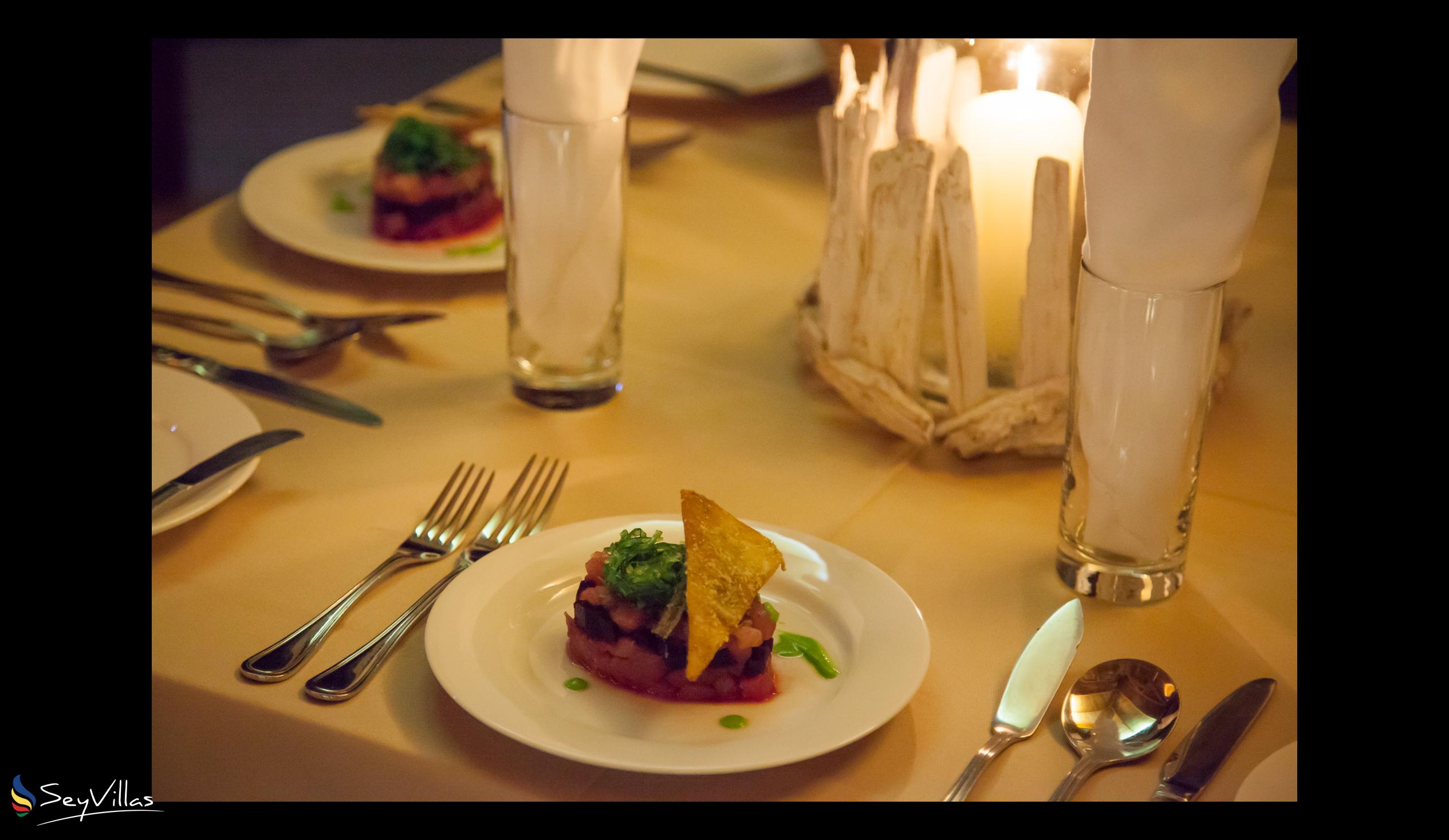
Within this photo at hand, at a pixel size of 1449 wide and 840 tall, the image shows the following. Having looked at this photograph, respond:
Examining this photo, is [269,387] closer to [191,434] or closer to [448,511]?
[191,434]

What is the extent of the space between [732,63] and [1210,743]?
1.55 metres

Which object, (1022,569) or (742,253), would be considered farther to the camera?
(742,253)

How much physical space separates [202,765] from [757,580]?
0.37m

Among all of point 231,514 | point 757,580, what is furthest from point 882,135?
point 231,514

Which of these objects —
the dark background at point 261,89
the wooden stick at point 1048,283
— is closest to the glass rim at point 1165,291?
the wooden stick at point 1048,283

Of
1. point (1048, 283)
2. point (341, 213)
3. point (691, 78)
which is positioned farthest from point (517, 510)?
point (691, 78)

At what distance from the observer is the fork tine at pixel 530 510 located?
38.6 inches

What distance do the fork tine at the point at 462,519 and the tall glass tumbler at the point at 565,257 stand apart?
0.18 meters

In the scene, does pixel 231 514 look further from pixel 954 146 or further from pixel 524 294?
pixel 954 146

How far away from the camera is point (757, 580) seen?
765 mm

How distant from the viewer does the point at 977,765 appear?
738 millimetres

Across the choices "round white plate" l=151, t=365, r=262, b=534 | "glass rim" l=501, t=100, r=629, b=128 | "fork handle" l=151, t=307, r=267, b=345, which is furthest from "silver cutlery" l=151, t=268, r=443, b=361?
"glass rim" l=501, t=100, r=629, b=128

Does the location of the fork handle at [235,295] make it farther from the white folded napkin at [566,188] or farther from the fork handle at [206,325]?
the white folded napkin at [566,188]

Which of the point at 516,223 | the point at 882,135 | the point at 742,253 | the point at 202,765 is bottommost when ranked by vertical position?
the point at 202,765
